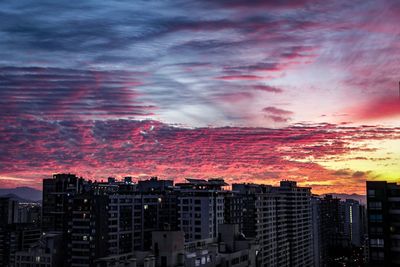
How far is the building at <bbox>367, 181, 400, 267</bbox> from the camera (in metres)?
71.6

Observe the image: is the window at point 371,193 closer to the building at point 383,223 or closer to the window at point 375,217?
the building at point 383,223

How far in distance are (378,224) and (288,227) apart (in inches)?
4965

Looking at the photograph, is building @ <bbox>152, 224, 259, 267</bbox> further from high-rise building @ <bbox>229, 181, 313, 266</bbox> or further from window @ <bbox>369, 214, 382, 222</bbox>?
high-rise building @ <bbox>229, 181, 313, 266</bbox>

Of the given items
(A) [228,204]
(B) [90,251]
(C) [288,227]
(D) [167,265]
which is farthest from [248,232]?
(D) [167,265]

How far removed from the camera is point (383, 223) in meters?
72.9

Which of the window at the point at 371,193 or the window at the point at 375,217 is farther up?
the window at the point at 371,193

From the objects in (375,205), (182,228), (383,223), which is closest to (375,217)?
(383,223)

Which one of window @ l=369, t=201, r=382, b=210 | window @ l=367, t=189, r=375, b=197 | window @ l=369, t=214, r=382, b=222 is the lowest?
window @ l=369, t=214, r=382, b=222

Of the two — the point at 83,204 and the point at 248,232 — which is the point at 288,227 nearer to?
the point at 248,232

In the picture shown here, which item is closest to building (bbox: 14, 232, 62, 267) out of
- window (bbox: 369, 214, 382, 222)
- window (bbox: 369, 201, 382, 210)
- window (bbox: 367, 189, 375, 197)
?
window (bbox: 369, 214, 382, 222)

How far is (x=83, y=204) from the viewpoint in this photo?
422 ft

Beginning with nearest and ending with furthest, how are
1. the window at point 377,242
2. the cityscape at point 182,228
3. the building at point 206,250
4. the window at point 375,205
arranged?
the window at point 377,242 < the window at point 375,205 < the cityscape at point 182,228 < the building at point 206,250

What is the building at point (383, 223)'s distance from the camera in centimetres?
7162

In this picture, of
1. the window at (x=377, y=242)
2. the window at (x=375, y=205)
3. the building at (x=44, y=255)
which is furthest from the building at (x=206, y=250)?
→ the building at (x=44, y=255)
